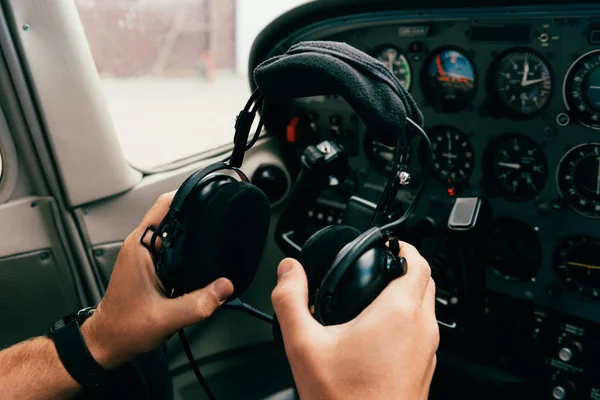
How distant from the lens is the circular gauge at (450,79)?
189 cm

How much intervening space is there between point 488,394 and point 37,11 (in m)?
1.93

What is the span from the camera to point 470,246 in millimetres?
1628

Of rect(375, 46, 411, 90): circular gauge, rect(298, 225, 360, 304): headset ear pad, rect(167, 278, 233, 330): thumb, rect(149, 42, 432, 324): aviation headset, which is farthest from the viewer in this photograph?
rect(375, 46, 411, 90): circular gauge

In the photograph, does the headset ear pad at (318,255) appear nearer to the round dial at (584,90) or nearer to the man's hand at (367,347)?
the man's hand at (367,347)

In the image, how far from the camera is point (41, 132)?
1.66 m

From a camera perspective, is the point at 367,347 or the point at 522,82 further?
the point at 522,82

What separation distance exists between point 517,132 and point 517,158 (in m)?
0.09

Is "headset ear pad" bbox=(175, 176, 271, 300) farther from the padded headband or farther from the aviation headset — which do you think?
the padded headband

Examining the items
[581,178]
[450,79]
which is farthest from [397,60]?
[581,178]

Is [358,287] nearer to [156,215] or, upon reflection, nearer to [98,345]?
[156,215]

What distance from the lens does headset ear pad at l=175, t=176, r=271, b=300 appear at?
1.04 metres

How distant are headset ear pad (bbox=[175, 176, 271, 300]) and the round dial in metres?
1.10

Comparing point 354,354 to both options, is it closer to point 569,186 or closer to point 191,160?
point 569,186

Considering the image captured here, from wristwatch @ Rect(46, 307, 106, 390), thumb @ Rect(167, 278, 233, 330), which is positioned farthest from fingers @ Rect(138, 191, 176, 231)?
wristwatch @ Rect(46, 307, 106, 390)
